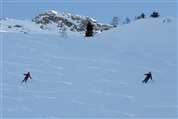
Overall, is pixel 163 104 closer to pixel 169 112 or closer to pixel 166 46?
pixel 169 112

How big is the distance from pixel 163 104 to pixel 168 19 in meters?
23.5

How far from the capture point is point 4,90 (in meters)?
28.1

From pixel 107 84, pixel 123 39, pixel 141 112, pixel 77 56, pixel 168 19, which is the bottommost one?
pixel 141 112

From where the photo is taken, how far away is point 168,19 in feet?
156

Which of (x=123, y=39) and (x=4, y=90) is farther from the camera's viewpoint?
(x=123, y=39)

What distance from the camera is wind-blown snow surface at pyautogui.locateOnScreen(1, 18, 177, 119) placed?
24828 mm

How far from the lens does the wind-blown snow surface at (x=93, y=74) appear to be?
81.5 feet

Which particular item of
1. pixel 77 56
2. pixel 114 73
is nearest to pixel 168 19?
pixel 77 56

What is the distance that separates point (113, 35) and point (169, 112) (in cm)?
2074

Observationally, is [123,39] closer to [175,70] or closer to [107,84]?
[175,70]

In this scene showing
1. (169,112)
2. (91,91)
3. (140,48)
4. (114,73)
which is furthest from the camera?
(140,48)

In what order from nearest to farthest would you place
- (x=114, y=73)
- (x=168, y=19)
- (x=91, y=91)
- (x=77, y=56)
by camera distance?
(x=91, y=91) < (x=114, y=73) < (x=77, y=56) < (x=168, y=19)

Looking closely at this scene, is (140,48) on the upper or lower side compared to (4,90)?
upper

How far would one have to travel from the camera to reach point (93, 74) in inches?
1232
